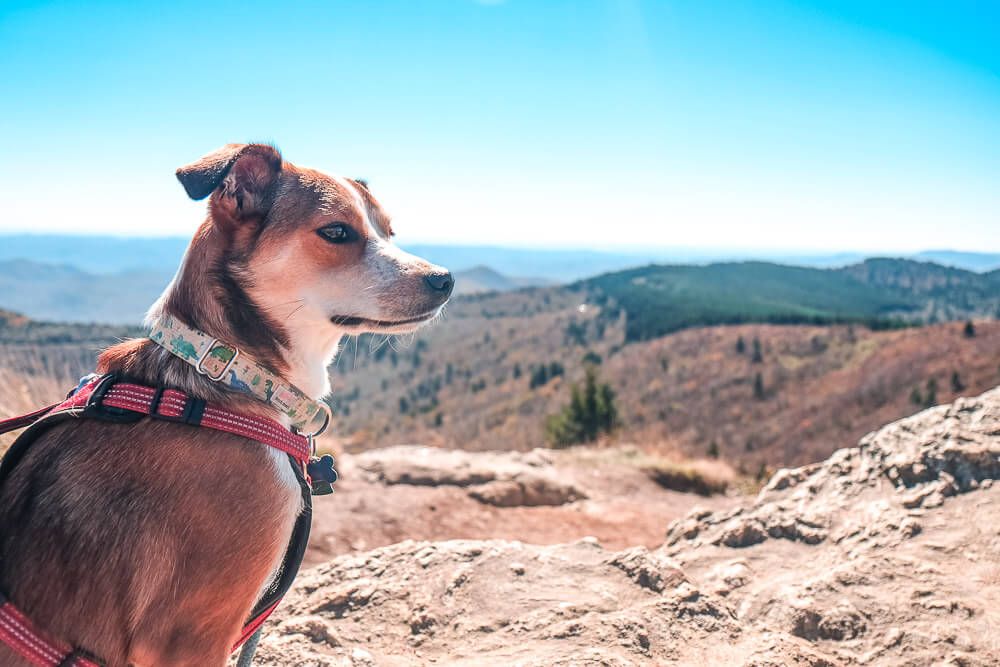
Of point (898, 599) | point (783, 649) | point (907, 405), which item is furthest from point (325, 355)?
point (907, 405)

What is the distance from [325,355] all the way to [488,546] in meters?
2.24

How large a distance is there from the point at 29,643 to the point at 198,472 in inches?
24.2

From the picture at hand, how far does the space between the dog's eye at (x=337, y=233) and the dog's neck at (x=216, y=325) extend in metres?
0.38

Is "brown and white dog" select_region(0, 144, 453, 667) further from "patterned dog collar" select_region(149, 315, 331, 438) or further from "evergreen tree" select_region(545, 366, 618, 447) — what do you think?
"evergreen tree" select_region(545, 366, 618, 447)

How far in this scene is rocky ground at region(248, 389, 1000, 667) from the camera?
314cm

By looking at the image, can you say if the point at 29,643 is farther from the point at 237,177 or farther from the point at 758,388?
the point at 758,388

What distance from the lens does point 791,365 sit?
73.7 m

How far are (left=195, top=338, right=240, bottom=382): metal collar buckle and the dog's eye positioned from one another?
0.68 metres

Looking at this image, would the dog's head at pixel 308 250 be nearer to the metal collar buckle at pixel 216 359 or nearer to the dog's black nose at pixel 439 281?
the dog's black nose at pixel 439 281

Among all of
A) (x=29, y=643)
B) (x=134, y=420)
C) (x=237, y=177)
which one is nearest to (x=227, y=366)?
(x=134, y=420)

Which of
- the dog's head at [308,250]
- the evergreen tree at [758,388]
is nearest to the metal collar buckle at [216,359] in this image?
the dog's head at [308,250]

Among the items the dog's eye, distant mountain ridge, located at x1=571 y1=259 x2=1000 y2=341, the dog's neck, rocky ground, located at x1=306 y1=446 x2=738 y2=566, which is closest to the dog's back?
the dog's neck

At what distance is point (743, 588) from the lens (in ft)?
12.8

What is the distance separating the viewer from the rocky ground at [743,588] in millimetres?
3141
